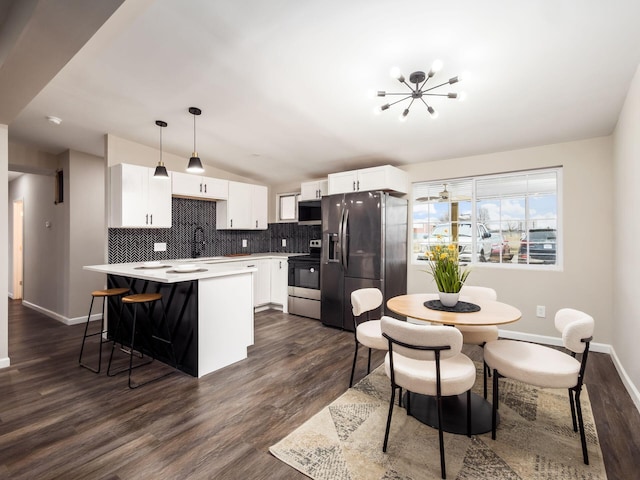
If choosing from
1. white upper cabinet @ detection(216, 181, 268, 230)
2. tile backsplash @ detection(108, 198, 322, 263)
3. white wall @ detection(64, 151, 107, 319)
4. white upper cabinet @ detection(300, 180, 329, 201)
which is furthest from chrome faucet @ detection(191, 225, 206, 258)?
white upper cabinet @ detection(300, 180, 329, 201)

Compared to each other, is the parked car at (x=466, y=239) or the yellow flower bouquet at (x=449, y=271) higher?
the parked car at (x=466, y=239)

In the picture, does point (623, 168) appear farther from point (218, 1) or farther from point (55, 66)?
point (55, 66)

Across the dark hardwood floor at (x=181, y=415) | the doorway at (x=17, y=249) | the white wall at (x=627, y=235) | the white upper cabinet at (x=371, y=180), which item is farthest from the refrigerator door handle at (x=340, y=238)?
the doorway at (x=17, y=249)

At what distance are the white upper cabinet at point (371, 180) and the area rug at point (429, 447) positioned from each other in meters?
2.68

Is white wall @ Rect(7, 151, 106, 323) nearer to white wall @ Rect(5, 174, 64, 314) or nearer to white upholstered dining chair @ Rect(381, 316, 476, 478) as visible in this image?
white wall @ Rect(5, 174, 64, 314)

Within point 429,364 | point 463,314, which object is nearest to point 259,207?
point 463,314

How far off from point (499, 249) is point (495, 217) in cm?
41

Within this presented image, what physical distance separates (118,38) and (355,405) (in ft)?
10.5

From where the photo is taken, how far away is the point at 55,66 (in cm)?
198

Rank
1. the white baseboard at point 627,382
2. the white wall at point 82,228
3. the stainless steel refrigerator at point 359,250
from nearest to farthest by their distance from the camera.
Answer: the white baseboard at point 627,382 → the stainless steel refrigerator at point 359,250 → the white wall at point 82,228

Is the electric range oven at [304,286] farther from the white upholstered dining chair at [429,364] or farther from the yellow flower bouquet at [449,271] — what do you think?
the white upholstered dining chair at [429,364]

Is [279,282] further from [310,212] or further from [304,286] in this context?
[310,212]

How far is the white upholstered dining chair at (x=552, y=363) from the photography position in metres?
1.74

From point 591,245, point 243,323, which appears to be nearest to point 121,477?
point 243,323
